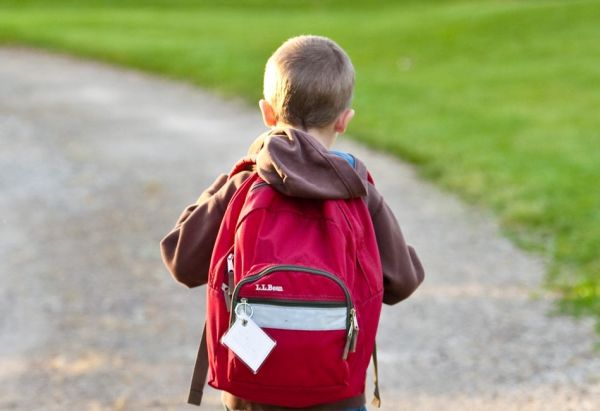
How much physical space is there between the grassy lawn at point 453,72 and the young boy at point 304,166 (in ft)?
10.6

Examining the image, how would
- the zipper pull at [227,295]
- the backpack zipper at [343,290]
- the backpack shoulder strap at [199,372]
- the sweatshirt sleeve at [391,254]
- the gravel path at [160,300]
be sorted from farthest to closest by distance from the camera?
the gravel path at [160,300] < the backpack shoulder strap at [199,372] < the sweatshirt sleeve at [391,254] < the zipper pull at [227,295] < the backpack zipper at [343,290]

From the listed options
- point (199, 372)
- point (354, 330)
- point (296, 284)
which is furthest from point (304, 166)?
point (199, 372)

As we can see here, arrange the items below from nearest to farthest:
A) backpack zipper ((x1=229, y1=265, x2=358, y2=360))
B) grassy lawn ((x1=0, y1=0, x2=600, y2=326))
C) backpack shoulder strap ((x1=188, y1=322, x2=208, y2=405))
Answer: backpack zipper ((x1=229, y1=265, x2=358, y2=360)) < backpack shoulder strap ((x1=188, y1=322, x2=208, y2=405)) < grassy lawn ((x1=0, y1=0, x2=600, y2=326))

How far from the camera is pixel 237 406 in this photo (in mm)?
2506

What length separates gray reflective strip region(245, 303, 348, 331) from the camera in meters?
2.32

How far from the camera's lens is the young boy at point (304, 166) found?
237 cm

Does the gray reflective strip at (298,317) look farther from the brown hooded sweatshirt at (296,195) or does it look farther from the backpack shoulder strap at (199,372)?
the backpack shoulder strap at (199,372)

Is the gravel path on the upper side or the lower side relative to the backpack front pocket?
lower

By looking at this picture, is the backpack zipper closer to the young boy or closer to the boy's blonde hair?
the young boy

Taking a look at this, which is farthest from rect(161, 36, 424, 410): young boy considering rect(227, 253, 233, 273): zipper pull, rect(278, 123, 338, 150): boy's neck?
rect(227, 253, 233, 273): zipper pull

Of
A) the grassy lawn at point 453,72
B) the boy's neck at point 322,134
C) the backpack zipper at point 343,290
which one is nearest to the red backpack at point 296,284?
the backpack zipper at point 343,290

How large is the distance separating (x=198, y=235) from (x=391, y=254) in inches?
19.1

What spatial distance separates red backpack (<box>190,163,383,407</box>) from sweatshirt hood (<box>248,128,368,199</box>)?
0.03 m

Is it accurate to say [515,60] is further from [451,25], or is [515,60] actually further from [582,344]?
[582,344]
